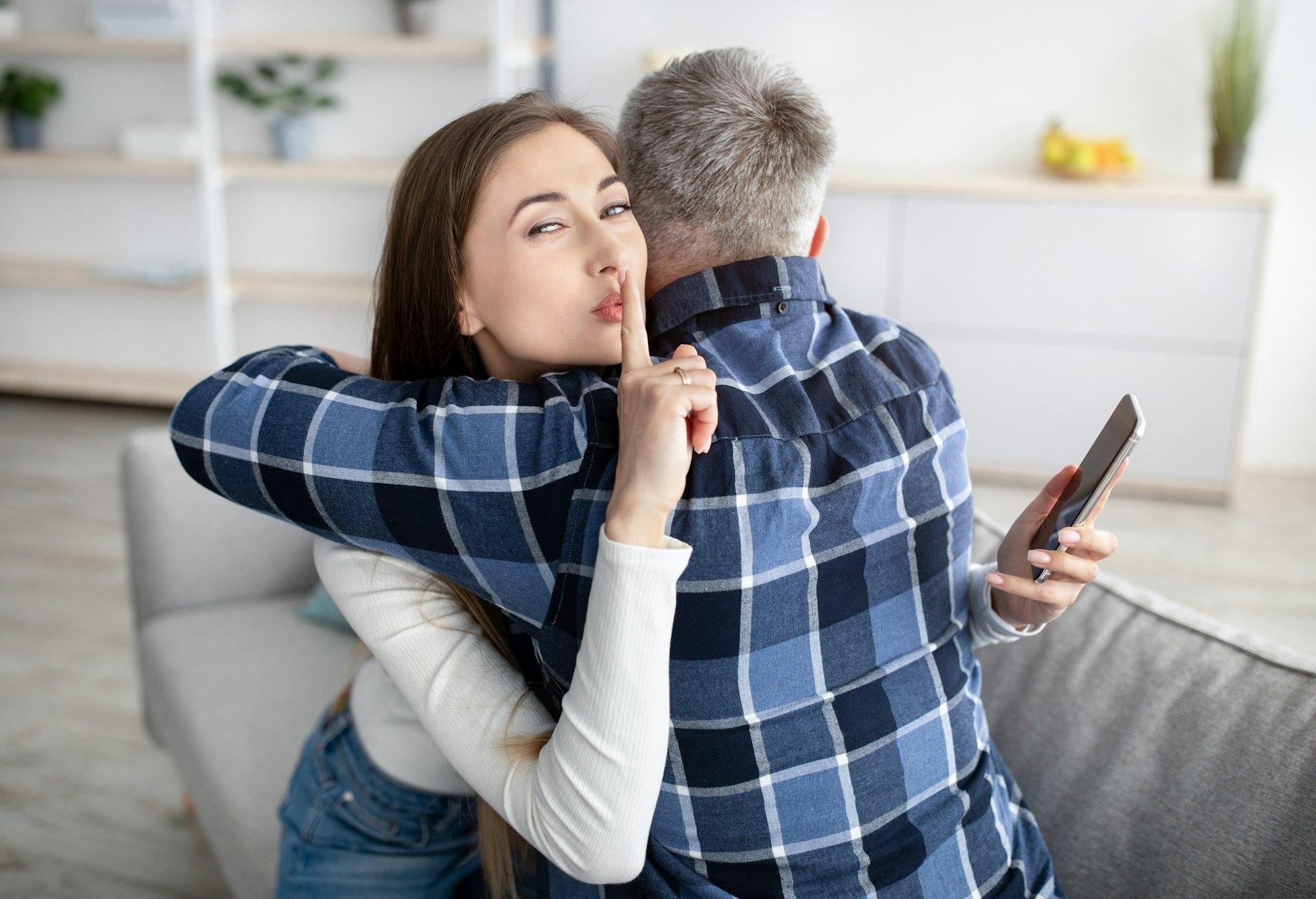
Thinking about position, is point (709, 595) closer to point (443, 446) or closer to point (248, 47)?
point (443, 446)

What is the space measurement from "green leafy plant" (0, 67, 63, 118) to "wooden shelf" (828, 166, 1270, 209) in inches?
127

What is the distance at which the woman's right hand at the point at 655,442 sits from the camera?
0.74 metres

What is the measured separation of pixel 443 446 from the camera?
830mm

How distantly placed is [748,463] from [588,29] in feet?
13.4

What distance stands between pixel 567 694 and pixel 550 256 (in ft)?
1.28

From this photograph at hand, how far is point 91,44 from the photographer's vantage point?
4.25m

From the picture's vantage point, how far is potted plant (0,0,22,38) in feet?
14.5

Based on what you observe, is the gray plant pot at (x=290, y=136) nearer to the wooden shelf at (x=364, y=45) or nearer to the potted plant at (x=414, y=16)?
the wooden shelf at (x=364, y=45)

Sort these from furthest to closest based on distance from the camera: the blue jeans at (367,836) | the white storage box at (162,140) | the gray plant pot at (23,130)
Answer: the gray plant pot at (23,130) < the white storage box at (162,140) < the blue jeans at (367,836)

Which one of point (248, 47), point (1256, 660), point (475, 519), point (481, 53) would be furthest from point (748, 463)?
point (248, 47)

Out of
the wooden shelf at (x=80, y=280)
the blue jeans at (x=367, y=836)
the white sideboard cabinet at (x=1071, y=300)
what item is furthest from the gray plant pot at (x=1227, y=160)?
the wooden shelf at (x=80, y=280)

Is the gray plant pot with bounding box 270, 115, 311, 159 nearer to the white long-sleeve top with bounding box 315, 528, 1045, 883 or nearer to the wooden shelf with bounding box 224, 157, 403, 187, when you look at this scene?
the wooden shelf with bounding box 224, 157, 403, 187

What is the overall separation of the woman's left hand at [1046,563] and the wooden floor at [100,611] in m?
1.50

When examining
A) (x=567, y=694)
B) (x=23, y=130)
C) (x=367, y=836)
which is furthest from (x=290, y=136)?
(x=567, y=694)
